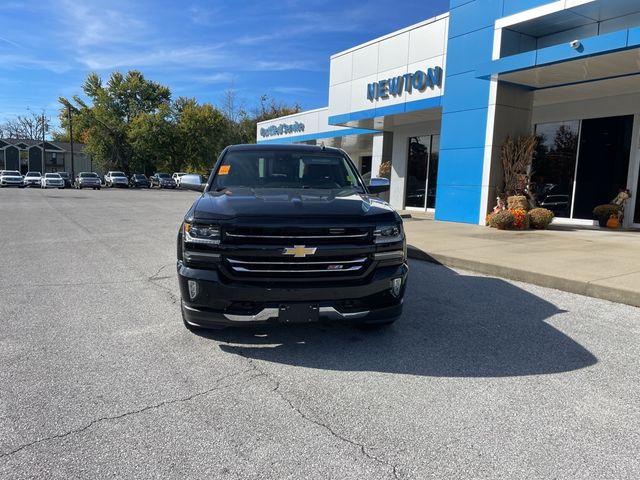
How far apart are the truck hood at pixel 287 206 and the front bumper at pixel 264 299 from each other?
49 centimetres

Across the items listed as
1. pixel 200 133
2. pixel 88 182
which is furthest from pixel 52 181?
pixel 200 133

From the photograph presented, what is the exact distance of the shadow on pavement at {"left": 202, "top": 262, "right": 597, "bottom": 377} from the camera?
385 centimetres

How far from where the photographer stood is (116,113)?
213 ft

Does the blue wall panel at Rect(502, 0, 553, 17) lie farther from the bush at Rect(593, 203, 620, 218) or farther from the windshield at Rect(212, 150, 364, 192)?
the windshield at Rect(212, 150, 364, 192)

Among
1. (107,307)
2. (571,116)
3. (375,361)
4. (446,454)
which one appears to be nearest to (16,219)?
(107,307)

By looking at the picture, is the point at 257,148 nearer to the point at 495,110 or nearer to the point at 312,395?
the point at 312,395

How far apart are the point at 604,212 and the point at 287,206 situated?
1257cm

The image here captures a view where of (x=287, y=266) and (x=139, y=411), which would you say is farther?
(x=287, y=266)

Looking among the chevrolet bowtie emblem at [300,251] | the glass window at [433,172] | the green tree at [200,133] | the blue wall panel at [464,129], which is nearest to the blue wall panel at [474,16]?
the blue wall panel at [464,129]

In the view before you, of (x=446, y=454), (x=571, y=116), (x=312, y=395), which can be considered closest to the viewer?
(x=446, y=454)

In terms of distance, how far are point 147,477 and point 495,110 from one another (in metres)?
13.8

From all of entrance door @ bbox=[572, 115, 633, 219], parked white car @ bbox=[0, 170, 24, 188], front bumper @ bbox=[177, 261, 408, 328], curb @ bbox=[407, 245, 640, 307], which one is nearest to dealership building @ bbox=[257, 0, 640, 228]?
entrance door @ bbox=[572, 115, 633, 219]

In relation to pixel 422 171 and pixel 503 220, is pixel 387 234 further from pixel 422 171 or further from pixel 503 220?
pixel 422 171

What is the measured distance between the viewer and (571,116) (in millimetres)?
14781
